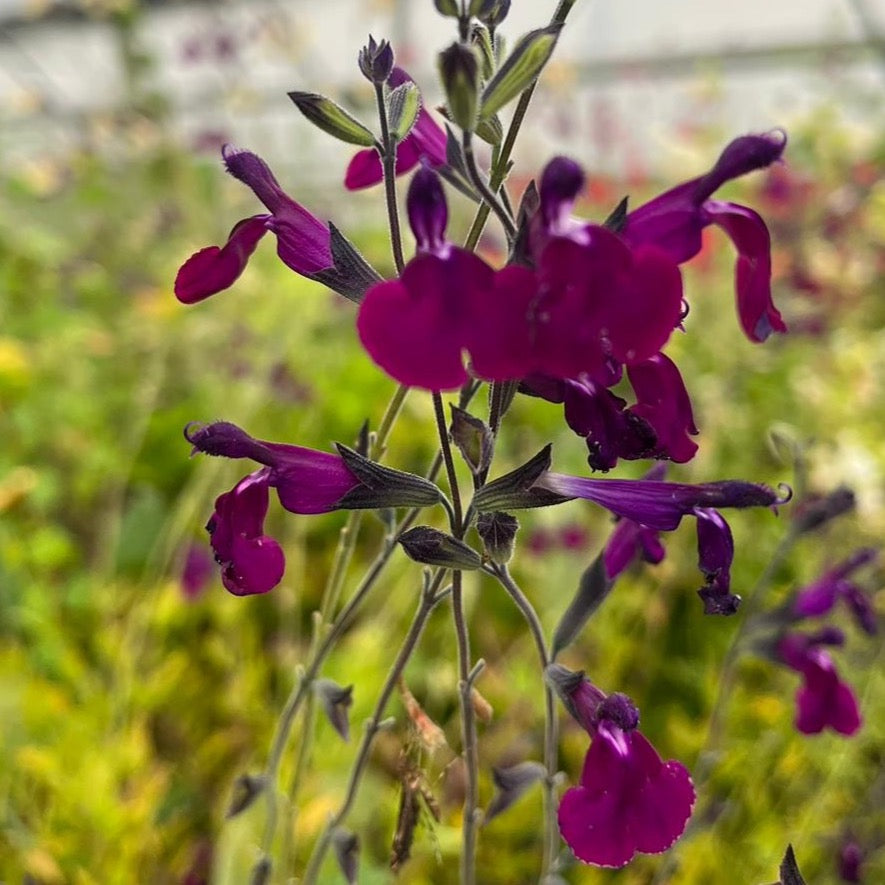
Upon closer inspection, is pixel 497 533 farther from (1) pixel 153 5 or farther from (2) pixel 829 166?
(1) pixel 153 5

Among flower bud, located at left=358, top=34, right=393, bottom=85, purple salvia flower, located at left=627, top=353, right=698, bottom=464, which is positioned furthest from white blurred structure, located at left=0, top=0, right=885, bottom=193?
purple salvia flower, located at left=627, top=353, right=698, bottom=464

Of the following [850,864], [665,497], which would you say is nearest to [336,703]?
[665,497]

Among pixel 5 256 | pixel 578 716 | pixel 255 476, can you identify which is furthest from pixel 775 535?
pixel 5 256

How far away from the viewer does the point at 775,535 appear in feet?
5.01

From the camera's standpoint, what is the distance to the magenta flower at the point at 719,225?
501mm

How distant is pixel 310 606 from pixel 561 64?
211cm

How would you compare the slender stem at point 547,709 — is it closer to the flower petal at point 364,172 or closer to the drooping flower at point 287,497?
the drooping flower at point 287,497

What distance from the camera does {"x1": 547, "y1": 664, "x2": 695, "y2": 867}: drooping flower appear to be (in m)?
0.50

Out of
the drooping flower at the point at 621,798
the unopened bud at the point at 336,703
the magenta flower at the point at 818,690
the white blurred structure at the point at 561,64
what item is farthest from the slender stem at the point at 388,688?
the white blurred structure at the point at 561,64

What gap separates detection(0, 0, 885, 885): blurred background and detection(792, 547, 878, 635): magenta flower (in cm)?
11

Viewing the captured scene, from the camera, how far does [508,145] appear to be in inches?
18.3

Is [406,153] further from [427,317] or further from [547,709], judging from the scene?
[547,709]

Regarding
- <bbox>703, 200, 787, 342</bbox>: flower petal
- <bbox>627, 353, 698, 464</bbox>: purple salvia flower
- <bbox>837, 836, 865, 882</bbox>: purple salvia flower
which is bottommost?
<bbox>837, 836, 865, 882</bbox>: purple salvia flower

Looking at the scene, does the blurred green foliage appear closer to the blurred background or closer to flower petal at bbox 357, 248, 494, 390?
the blurred background
